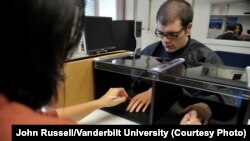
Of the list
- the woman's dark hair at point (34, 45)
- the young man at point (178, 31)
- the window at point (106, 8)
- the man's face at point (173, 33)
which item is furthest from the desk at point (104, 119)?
the window at point (106, 8)

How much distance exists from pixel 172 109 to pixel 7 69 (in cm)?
67

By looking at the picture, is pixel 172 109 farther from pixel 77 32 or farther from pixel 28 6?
pixel 28 6

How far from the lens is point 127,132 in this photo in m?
0.59

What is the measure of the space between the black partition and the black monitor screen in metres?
0.11

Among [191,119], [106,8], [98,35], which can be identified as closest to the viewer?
[191,119]

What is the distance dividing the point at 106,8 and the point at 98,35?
1724 millimetres

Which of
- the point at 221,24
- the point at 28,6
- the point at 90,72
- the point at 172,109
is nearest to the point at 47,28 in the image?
the point at 28,6

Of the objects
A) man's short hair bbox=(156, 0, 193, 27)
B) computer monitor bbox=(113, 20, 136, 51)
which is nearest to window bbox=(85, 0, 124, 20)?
computer monitor bbox=(113, 20, 136, 51)

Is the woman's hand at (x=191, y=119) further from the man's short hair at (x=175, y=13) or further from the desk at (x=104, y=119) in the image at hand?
the man's short hair at (x=175, y=13)

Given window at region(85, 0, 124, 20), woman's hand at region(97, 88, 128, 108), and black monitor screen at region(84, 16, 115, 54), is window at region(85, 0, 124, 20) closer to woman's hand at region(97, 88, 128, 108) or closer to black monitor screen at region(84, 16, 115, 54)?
black monitor screen at region(84, 16, 115, 54)

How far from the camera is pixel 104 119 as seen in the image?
2.63 ft

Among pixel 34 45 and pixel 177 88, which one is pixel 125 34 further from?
pixel 34 45

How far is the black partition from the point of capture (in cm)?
59

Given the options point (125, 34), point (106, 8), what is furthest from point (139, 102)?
point (106, 8)
